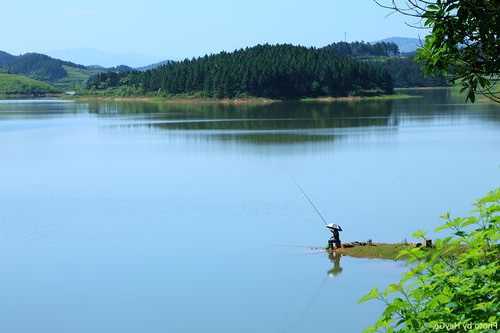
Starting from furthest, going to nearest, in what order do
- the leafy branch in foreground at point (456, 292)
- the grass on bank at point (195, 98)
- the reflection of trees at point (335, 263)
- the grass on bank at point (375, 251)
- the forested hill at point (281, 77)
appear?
the forested hill at point (281, 77) < the grass on bank at point (195, 98) < the grass on bank at point (375, 251) < the reflection of trees at point (335, 263) < the leafy branch in foreground at point (456, 292)

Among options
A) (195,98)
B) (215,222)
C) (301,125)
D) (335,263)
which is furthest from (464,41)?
(195,98)

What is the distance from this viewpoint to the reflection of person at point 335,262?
67.2 ft

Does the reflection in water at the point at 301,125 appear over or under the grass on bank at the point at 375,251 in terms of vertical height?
over

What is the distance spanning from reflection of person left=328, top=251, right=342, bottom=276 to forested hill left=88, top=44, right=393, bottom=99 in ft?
349

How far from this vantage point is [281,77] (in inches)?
5059

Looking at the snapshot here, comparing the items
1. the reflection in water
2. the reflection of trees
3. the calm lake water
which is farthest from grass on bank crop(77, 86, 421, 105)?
the reflection of trees

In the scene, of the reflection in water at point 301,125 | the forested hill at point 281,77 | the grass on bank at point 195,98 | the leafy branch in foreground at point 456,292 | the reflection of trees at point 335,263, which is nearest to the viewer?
the leafy branch in foreground at point 456,292

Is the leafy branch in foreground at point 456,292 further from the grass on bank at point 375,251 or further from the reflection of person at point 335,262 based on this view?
the grass on bank at point 375,251

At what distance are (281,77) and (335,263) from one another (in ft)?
357

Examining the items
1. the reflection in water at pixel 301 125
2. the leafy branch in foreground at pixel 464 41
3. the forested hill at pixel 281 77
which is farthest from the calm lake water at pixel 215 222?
the forested hill at pixel 281 77

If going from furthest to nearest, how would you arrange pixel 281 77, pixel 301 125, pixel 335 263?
Answer: pixel 281 77
pixel 301 125
pixel 335 263

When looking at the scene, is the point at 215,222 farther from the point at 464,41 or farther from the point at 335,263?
the point at 464,41

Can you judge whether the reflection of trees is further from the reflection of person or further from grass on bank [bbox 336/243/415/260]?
grass on bank [bbox 336/243/415/260]

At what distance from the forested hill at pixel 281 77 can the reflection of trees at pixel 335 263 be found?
106503 mm
